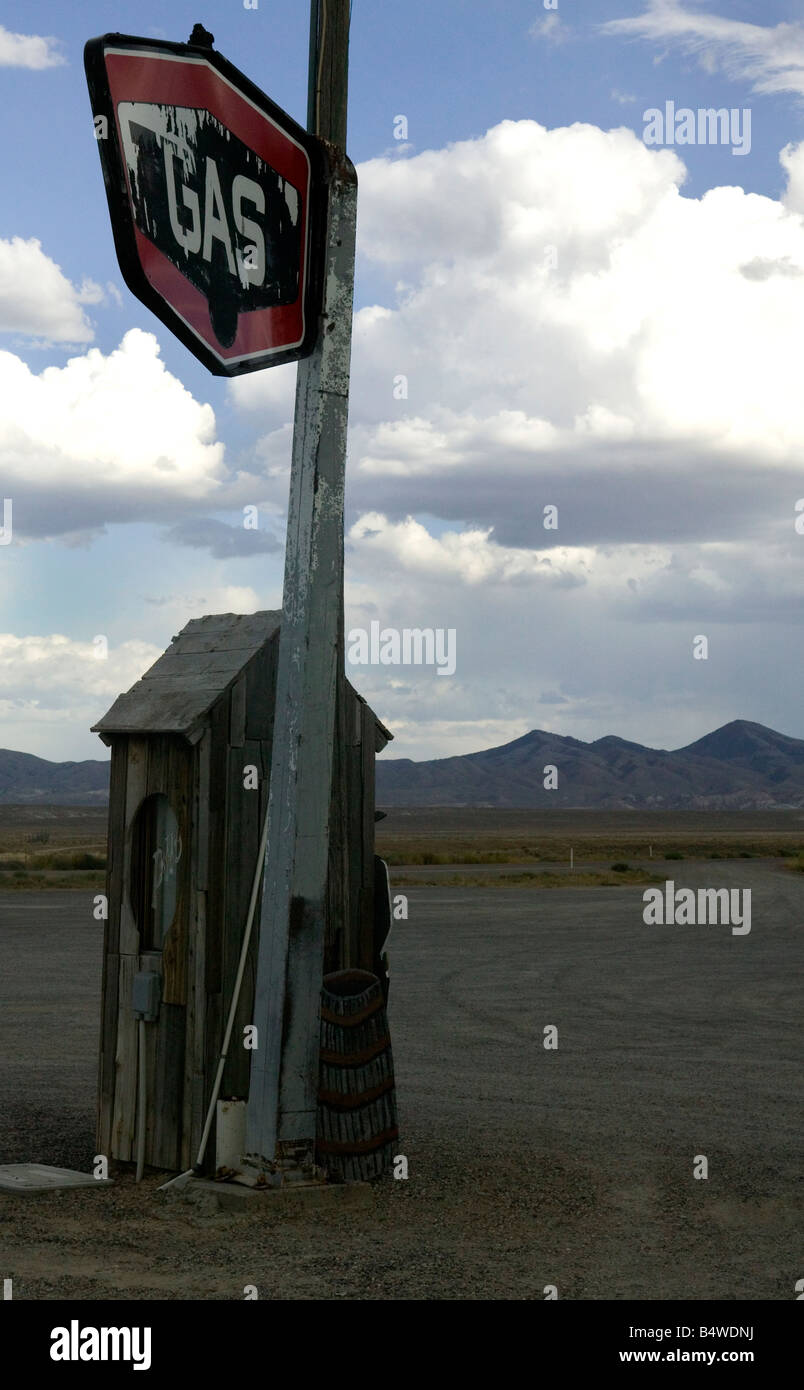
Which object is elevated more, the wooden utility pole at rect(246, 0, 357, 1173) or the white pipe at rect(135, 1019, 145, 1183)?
the wooden utility pole at rect(246, 0, 357, 1173)

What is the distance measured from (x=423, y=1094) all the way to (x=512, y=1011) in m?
5.56

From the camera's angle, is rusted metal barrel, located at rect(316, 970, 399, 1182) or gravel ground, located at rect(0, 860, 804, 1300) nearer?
gravel ground, located at rect(0, 860, 804, 1300)

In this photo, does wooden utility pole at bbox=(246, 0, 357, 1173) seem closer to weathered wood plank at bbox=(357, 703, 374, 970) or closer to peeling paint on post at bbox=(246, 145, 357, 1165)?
peeling paint on post at bbox=(246, 145, 357, 1165)

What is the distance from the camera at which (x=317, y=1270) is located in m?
5.88

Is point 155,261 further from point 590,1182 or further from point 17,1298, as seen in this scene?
point 590,1182

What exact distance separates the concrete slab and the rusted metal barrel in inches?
48.7

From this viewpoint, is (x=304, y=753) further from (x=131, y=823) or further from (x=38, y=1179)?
(x=38, y=1179)

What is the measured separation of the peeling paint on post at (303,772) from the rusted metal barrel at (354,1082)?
173 millimetres

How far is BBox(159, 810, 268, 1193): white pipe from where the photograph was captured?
7.26m

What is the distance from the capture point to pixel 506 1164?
8047 millimetres

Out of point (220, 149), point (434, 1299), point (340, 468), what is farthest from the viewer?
point (340, 468)

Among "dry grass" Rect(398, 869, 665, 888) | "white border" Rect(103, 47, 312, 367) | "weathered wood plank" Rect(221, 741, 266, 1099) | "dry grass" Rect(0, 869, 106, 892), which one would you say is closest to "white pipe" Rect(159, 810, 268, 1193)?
"weathered wood plank" Rect(221, 741, 266, 1099)

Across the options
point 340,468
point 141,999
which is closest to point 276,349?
point 340,468

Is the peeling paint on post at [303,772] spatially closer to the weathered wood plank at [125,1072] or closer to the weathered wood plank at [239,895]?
the weathered wood plank at [239,895]
